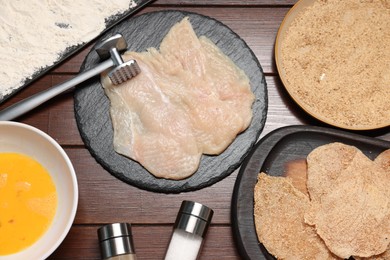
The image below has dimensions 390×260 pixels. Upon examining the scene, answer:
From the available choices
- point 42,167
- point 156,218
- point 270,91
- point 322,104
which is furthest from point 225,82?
point 42,167

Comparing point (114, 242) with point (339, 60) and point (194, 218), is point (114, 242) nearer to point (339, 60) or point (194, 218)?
point (194, 218)

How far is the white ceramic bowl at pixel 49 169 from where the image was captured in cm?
122

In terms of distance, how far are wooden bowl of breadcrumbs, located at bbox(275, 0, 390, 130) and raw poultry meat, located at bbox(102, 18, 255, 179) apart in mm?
121

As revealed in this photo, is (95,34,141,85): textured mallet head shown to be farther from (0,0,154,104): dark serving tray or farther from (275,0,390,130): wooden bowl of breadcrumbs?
(275,0,390,130): wooden bowl of breadcrumbs

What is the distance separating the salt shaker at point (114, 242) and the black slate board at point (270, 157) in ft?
0.77

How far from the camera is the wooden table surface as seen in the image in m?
1.33

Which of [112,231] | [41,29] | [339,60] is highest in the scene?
[41,29]

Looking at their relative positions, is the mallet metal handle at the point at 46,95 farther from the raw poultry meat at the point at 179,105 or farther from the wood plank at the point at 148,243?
the wood plank at the point at 148,243

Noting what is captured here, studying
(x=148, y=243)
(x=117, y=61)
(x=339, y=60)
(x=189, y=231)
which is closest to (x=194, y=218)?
(x=189, y=231)

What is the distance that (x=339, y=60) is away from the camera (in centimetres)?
141

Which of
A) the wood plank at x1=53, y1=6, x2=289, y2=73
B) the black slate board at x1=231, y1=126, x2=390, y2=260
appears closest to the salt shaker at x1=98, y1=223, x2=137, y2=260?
the black slate board at x1=231, y1=126, x2=390, y2=260

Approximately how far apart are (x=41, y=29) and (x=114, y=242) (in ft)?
1.71

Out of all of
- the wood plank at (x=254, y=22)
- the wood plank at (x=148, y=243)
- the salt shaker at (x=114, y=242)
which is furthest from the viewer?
the wood plank at (x=254, y=22)

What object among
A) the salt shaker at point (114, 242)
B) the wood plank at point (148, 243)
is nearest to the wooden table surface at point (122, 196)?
the wood plank at point (148, 243)
